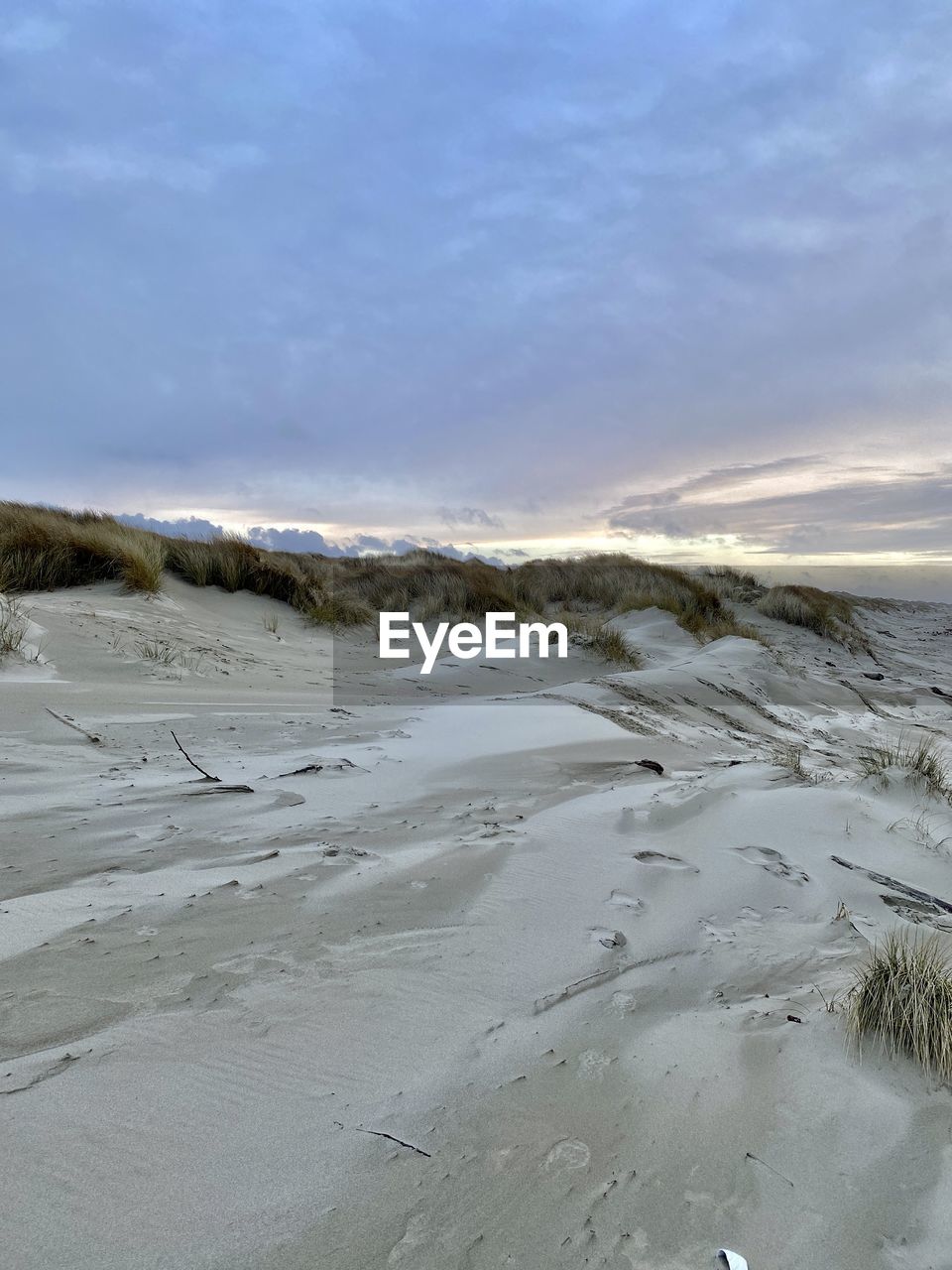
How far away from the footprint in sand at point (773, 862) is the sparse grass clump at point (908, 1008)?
2.70 feet

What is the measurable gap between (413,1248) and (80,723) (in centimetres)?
333

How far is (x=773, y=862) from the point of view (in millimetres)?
2404

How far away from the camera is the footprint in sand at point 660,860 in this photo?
7.68 ft

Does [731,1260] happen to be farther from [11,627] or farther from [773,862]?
[11,627]

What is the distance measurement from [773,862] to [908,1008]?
42.4 inches

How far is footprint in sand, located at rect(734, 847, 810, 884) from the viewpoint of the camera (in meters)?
2.30

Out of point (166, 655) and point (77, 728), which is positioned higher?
point (166, 655)

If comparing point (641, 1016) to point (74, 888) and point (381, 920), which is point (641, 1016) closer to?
point (381, 920)

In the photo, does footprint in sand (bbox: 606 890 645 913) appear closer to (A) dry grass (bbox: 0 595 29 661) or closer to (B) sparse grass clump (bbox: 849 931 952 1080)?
(B) sparse grass clump (bbox: 849 931 952 1080)

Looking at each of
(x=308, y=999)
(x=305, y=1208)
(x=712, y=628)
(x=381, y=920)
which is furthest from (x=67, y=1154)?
(x=712, y=628)

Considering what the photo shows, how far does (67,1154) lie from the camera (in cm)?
103

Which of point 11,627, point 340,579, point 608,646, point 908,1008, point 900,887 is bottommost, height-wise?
point 900,887

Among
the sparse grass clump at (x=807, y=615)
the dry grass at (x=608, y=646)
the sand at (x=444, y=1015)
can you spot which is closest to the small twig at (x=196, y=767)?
the sand at (x=444, y=1015)

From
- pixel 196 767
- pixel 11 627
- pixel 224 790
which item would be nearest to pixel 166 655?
pixel 11 627
